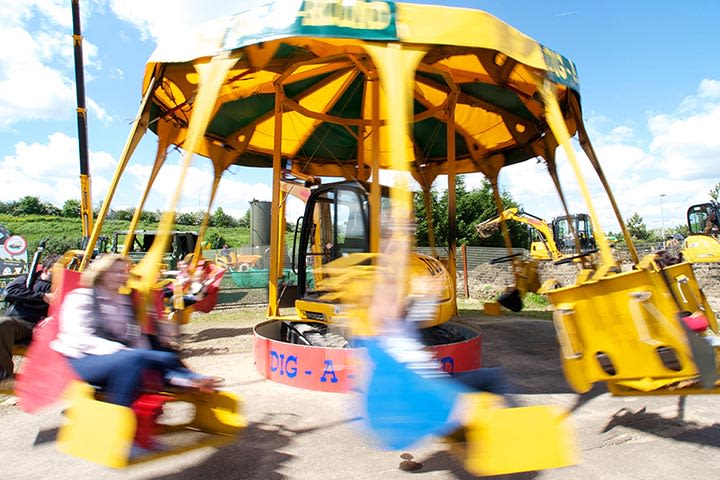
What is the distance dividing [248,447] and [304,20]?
452cm

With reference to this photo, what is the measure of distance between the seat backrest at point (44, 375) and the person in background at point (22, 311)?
699 millimetres

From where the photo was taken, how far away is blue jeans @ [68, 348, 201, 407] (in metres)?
3.19

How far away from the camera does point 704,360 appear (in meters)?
3.69

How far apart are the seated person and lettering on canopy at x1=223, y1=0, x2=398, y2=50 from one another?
3089 mm

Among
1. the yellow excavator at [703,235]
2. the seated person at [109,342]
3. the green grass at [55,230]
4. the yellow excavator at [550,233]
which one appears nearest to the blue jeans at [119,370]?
the seated person at [109,342]

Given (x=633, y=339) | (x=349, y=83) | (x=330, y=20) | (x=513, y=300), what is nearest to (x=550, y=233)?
(x=513, y=300)

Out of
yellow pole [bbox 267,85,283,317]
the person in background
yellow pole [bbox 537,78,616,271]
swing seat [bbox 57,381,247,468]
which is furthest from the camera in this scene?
yellow pole [bbox 267,85,283,317]

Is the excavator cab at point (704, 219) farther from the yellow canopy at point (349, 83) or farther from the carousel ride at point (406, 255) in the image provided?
the carousel ride at point (406, 255)

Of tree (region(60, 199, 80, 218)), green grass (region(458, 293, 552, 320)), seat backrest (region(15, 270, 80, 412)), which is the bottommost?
green grass (region(458, 293, 552, 320))

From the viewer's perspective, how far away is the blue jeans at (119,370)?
3.19 meters

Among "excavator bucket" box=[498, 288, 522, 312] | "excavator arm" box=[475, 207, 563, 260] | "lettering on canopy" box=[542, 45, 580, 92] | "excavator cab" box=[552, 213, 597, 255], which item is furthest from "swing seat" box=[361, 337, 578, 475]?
"excavator cab" box=[552, 213, 597, 255]

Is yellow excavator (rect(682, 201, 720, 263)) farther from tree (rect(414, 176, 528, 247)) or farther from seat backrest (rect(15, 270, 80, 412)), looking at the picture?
seat backrest (rect(15, 270, 80, 412))

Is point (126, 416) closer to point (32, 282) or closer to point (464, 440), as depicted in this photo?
point (464, 440)

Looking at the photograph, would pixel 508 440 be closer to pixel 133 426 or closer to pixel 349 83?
pixel 133 426
